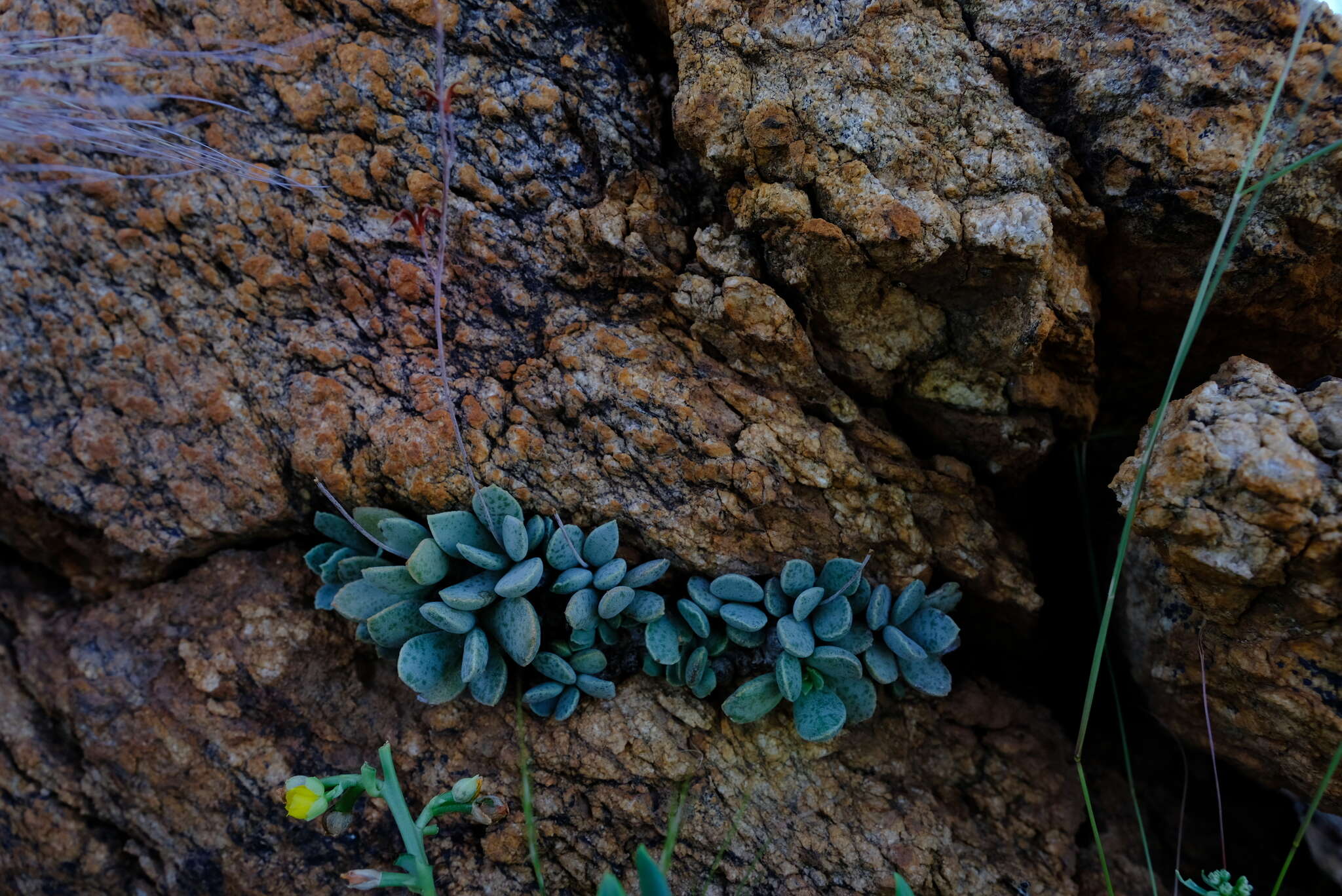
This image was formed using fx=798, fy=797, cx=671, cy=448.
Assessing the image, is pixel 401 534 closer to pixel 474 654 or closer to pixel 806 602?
pixel 474 654

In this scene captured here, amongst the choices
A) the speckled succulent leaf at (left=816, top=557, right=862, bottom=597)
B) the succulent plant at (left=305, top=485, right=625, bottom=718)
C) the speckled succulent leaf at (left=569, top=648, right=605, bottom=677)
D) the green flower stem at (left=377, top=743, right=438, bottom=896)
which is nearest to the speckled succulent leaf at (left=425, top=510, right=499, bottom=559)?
the succulent plant at (left=305, top=485, right=625, bottom=718)

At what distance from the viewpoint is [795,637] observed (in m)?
2.39

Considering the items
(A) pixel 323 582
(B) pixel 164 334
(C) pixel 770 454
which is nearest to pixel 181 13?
(B) pixel 164 334

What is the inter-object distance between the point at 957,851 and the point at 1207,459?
55.8 inches

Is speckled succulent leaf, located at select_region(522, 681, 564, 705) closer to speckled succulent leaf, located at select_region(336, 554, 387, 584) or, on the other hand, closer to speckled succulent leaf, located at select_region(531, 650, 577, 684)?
speckled succulent leaf, located at select_region(531, 650, 577, 684)

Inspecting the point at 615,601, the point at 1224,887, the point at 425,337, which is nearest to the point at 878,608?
the point at 615,601

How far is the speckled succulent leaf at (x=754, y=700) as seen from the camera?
2.46 m

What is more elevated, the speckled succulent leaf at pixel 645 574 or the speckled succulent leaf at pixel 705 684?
the speckled succulent leaf at pixel 645 574

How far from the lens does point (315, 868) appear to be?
247 centimetres

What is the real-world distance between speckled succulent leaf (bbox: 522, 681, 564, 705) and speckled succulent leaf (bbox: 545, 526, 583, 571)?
361mm

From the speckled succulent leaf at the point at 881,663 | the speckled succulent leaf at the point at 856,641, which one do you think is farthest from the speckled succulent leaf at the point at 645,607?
the speckled succulent leaf at the point at 881,663

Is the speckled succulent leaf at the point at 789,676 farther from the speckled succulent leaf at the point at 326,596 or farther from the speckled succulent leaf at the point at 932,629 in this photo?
the speckled succulent leaf at the point at 326,596

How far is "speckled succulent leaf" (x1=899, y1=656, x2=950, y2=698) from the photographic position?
2.57 m

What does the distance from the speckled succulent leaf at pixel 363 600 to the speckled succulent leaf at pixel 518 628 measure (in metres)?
0.33
